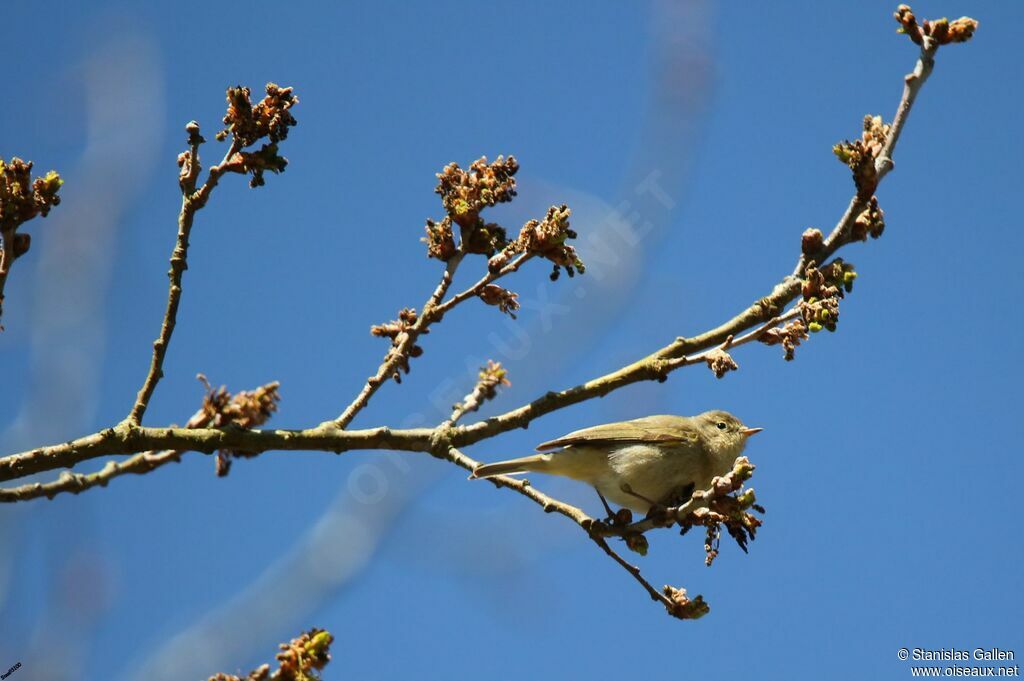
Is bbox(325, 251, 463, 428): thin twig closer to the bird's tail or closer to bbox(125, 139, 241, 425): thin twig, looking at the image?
bbox(125, 139, 241, 425): thin twig

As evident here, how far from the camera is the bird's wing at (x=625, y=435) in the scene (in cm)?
510

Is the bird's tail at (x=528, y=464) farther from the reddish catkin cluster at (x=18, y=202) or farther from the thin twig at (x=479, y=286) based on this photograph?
the reddish catkin cluster at (x=18, y=202)

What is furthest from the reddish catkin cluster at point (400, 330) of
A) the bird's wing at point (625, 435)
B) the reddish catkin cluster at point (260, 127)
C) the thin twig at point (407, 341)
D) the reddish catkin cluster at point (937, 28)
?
the reddish catkin cluster at point (937, 28)

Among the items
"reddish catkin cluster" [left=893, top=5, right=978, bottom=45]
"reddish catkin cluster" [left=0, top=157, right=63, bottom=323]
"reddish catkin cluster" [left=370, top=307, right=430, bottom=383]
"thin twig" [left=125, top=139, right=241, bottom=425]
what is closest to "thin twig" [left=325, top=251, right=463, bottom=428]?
Result: "reddish catkin cluster" [left=370, top=307, right=430, bottom=383]

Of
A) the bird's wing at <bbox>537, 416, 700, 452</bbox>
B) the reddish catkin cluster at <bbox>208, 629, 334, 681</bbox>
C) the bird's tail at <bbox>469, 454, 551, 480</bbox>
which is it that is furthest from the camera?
the bird's wing at <bbox>537, 416, 700, 452</bbox>

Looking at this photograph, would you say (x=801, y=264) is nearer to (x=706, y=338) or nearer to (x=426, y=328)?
(x=706, y=338)

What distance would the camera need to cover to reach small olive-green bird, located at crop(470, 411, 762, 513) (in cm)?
501

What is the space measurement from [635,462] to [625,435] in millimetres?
181

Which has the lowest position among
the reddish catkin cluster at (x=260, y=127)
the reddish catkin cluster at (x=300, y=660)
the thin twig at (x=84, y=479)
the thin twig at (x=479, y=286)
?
the reddish catkin cluster at (x=300, y=660)

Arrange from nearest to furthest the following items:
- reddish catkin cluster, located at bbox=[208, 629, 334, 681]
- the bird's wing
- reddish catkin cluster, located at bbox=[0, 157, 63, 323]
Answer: reddish catkin cluster, located at bbox=[208, 629, 334, 681], reddish catkin cluster, located at bbox=[0, 157, 63, 323], the bird's wing

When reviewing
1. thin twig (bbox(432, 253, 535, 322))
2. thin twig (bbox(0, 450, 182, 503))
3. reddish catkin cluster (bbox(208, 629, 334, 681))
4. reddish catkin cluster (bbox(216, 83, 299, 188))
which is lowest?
reddish catkin cluster (bbox(208, 629, 334, 681))

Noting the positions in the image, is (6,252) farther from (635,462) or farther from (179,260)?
(635,462)

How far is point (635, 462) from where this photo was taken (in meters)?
5.02

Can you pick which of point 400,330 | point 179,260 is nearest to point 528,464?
point 400,330
